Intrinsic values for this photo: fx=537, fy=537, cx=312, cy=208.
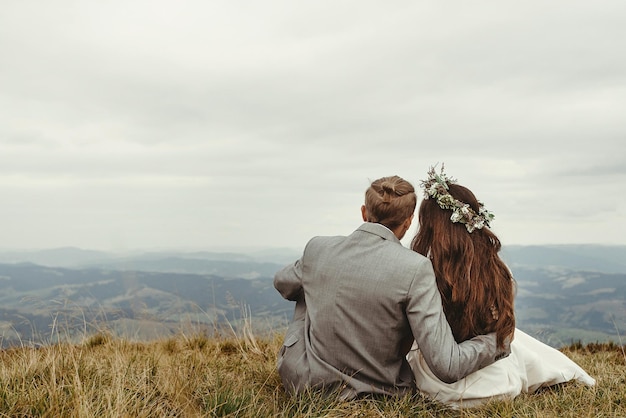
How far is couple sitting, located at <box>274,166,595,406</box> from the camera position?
146 inches

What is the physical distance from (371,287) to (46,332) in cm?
415

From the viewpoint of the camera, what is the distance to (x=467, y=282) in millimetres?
4156

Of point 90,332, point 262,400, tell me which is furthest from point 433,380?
point 90,332

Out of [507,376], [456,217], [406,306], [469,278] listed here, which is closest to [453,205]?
[456,217]

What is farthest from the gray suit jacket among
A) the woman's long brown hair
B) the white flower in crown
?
the white flower in crown

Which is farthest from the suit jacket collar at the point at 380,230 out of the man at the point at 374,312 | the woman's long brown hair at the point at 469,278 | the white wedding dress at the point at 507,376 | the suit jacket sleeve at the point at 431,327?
A: the white wedding dress at the point at 507,376

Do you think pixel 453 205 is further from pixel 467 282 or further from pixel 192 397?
pixel 192 397

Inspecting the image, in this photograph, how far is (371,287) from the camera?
3.73 metres

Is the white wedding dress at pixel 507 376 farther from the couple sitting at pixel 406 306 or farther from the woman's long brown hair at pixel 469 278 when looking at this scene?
the woman's long brown hair at pixel 469 278

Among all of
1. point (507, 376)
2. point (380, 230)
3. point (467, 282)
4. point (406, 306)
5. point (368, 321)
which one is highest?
point (380, 230)

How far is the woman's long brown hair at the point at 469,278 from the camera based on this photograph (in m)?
4.16

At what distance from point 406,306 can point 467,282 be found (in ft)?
2.32

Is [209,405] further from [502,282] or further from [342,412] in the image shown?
[502,282]

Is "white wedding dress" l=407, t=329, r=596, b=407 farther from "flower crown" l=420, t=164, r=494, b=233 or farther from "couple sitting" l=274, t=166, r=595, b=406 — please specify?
"flower crown" l=420, t=164, r=494, b=233
